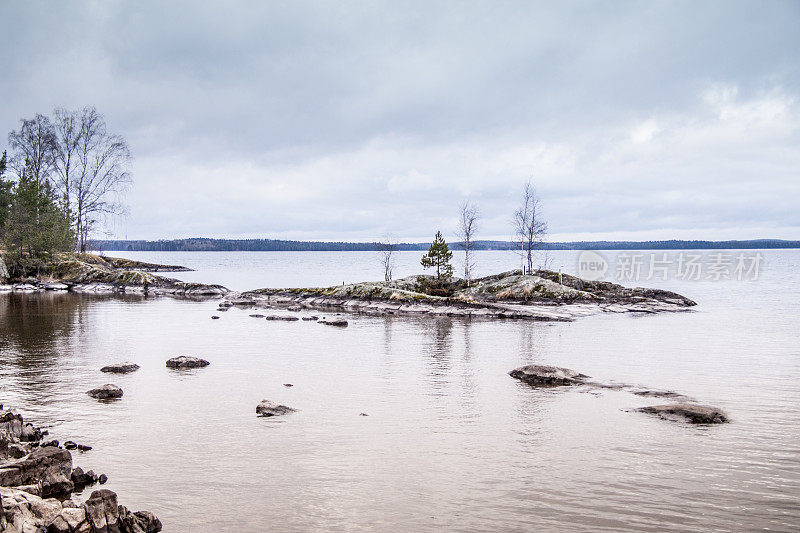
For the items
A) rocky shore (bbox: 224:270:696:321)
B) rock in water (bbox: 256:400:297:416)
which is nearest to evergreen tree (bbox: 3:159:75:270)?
rocky shore (bbox: 224:270:696:321)

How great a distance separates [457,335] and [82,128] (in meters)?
62.1

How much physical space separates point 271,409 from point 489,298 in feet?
134

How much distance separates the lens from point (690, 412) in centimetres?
1370

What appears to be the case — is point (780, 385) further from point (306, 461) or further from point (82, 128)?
point (82, 128)

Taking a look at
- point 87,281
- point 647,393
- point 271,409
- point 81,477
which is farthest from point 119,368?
point 87,281

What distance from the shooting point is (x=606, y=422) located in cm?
1345

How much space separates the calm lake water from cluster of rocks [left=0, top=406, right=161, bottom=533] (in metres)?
0.65

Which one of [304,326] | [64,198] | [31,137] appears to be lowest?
[304,326]

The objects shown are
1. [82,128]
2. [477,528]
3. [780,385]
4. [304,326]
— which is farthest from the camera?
[82,128]

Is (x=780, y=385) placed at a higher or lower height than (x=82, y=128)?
lower

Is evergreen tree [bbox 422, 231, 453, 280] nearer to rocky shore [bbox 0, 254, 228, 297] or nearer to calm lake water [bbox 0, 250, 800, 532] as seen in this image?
rocky shore [bbox 0, 254, 228, 297]

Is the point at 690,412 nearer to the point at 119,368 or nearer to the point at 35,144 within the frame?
the point at 119,368

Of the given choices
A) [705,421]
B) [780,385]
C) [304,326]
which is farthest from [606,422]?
[304,326]

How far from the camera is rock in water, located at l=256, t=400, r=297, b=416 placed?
13.8 meters
